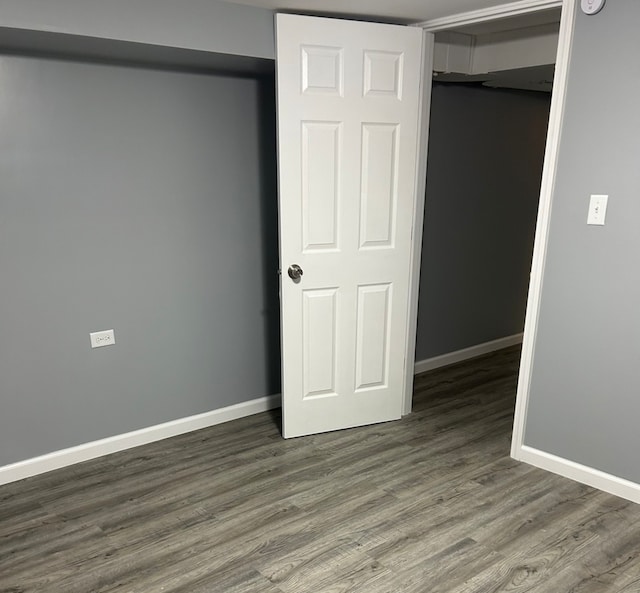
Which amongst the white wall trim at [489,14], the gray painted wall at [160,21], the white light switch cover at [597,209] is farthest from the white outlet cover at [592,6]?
the gray painted wall at [160,21]

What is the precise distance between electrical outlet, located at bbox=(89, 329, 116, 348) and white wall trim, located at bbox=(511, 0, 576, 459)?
2.00 m

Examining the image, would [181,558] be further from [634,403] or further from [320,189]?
[634,403]

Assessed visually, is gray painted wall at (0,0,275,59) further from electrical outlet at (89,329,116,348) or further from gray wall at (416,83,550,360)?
gray wall at (416,83,550,360)

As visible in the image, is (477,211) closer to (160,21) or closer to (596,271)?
(596,271)

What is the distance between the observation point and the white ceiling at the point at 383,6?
2432 millimetres

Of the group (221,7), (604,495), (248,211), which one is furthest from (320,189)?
(604,495)

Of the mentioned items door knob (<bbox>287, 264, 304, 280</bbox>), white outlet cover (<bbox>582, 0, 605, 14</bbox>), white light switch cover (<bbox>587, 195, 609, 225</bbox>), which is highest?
white outlet cover (<bbox>582, 0, 605, 14</bbox>)

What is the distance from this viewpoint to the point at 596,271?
7.91ft

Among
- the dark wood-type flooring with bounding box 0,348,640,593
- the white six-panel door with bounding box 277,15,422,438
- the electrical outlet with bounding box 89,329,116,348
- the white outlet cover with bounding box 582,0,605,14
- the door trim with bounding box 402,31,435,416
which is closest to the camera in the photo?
the dark wood-type flooring with bounding box 0,348,640,593

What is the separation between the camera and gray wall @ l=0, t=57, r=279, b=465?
247 cm

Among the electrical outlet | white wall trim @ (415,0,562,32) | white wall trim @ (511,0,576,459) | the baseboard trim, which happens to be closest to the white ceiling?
white wall trim @ (415,0,562,32)

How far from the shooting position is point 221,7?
240cm

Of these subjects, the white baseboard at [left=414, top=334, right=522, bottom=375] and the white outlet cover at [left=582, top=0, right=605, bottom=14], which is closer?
the white outlet cover at [left=582, top=0, right=605, bottom=14]

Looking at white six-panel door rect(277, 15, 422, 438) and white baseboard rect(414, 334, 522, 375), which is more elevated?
white six-panel door rect(277, 15, 422, 438)
